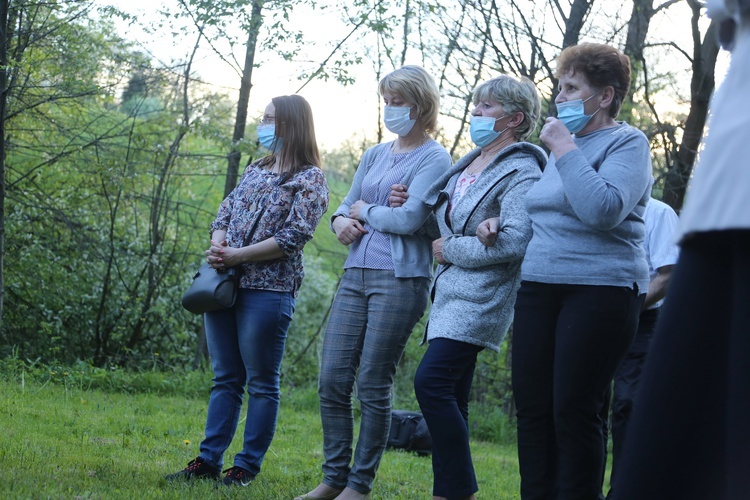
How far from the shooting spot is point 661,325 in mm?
1734

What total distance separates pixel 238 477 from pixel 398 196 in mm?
1576

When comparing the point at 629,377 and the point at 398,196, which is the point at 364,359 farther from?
the point at 629,377

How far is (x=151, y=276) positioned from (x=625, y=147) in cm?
824

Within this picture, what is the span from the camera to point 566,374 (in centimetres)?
308

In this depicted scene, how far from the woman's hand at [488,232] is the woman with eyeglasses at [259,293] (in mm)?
1050

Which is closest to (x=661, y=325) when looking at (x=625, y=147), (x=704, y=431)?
(x=704, y=431)

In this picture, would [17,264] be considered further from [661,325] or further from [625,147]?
[661,325]

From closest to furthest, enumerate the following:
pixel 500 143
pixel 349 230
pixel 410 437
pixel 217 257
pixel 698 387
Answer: pixel 698 387 < pixel 500 143 < pixel 349 230 < pixel 217 257 < pixel 410 437

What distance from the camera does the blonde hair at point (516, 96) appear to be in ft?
12.7

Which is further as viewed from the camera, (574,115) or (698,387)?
(574,115)

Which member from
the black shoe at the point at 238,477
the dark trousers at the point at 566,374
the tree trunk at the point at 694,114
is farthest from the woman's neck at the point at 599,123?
the tree trunk at the point at 694,114

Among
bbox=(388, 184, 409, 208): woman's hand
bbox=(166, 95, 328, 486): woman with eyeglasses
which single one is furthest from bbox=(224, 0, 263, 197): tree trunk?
bbox=(388, 184, 409, 208): woman's hand

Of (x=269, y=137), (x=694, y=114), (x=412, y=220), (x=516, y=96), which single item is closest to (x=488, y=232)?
(x=412, y=220)

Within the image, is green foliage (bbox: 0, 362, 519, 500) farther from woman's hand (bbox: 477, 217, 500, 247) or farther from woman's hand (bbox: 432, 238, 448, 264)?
woman's hand (bbox: 477, 217, 500, 247)
